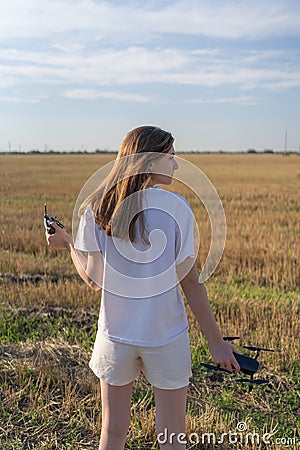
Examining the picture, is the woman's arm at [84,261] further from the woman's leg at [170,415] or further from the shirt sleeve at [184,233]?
the woman's leg at [170,415]

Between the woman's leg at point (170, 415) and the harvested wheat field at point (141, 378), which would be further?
the harvested wheat field at point (141, 378)

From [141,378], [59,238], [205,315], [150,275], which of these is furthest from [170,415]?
[141,378]

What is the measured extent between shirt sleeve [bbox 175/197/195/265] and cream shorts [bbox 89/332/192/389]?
0.34 meters

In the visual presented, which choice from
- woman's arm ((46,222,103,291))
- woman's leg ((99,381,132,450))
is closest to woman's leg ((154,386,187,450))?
woman's leg ((99,381,132,450))

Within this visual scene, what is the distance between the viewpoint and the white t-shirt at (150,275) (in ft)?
7.33

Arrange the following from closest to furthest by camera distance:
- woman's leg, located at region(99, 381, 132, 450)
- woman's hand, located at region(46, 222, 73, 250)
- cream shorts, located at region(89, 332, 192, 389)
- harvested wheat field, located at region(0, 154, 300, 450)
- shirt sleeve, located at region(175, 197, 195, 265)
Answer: shirt sleeve, located at region(175, 197, 195, 265) → cream shorts, located at region(89, 332, 192, 389) → woman's leg, located at region(99, 381, 132, 450) → woman's hand, located at region(46, 222, 73, 250) → harvested wheat field, located at region(0, 154, 300, 450)

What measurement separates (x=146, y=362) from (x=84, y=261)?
1.75ft

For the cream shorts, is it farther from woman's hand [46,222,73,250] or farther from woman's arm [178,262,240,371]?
woman's hand [46,222,73,250]

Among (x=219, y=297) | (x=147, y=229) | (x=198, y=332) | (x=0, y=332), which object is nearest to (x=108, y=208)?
(x=147, y=229)

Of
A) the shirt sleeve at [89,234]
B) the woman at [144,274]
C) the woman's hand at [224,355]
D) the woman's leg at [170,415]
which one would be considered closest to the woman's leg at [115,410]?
the woman at [144,274]

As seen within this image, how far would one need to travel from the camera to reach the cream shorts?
7.66 feet

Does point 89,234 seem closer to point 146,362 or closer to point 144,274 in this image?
point 144,274

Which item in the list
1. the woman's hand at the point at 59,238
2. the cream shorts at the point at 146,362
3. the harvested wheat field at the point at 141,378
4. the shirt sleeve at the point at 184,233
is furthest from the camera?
the harvested wheat field at the point at 141,378

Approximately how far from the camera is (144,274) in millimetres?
2307
